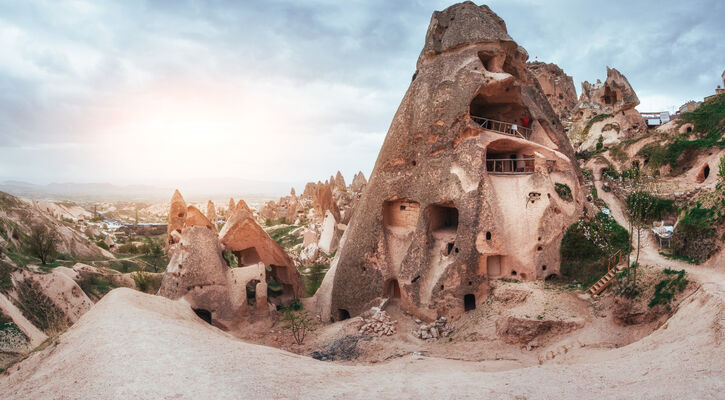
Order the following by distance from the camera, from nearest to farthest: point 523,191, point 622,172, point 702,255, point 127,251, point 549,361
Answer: point 549,361 < point 702,255 < point 523,191 < point 622,172 < point 127,251

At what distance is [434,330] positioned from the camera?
16.8 m

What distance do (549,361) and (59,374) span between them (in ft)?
42.7

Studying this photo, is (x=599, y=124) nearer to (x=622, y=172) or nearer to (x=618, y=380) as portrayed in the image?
(x=622, y=172)

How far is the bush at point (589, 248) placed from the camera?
16.5 meters

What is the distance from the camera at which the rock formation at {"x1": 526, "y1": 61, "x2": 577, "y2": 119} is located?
55.9 metres

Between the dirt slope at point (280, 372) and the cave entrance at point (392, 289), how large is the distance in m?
10.1

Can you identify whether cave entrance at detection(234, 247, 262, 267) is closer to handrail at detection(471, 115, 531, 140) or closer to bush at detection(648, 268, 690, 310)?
handrail at detection(471, 115, 531, 140)

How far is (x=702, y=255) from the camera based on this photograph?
13.4 m

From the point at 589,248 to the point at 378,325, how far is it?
33.5ft

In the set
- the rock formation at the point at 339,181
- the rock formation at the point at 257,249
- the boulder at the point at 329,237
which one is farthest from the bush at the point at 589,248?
the rock formation at the point at 339,181

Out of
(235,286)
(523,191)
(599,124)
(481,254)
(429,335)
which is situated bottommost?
(429,335)

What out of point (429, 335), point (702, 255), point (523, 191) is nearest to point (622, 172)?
point (523, 191)

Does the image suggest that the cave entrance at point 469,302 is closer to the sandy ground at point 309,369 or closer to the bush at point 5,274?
the sandy ground at point 309,369

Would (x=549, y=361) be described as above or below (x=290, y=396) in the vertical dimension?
below
